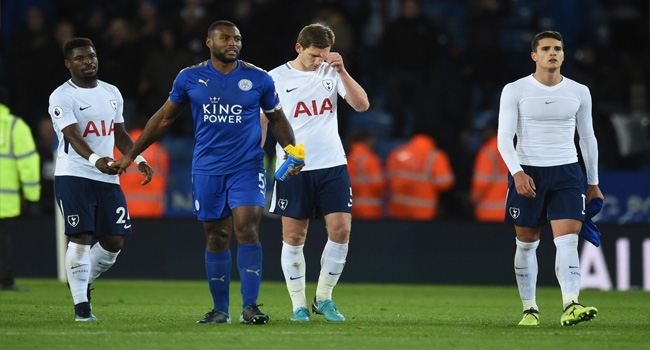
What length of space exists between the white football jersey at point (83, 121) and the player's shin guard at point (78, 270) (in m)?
0.57

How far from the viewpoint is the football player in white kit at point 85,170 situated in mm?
8141

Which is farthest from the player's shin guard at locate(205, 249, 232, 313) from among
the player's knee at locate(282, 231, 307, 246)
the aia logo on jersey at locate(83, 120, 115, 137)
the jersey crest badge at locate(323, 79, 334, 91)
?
the jersey crest badge at locate(323, 79, 334, 91)

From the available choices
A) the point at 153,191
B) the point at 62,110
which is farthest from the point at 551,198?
the point at 153,191

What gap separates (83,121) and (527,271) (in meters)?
3.67

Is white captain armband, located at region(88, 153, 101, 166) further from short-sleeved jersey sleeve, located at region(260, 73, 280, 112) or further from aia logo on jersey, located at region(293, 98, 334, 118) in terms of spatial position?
aia logo on jersey, located at region(293, 98, 334, 118)

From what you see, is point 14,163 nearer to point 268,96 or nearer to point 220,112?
point 220,112

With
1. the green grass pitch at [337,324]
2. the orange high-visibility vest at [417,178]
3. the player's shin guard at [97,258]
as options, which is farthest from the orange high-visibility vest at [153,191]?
the player's shin guard at [97,258]

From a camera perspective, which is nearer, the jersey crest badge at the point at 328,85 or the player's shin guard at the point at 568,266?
the player's shin guard at the point at 568,266

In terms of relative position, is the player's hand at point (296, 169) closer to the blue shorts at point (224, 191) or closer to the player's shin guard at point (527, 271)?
the blue shorts at point (224, 191)

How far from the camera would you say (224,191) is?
7.84 meters

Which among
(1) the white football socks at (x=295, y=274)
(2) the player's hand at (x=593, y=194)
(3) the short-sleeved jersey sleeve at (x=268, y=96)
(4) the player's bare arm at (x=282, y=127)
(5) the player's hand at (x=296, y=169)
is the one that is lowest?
(1) the white football socks at (x=295, y=274)

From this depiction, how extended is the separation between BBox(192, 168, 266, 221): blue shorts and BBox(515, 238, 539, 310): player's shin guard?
83.3 inches

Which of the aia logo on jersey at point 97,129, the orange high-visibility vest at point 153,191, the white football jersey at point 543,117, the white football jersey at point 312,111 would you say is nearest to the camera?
the white football jersey at point 543,117

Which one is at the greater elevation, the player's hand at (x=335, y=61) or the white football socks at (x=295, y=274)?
the player's hand at (x=335, y=61)
